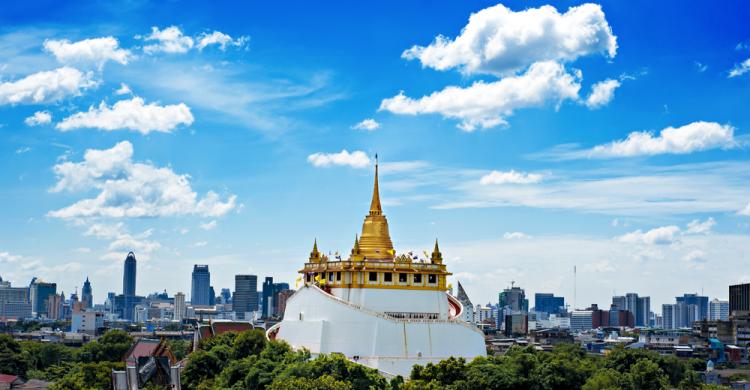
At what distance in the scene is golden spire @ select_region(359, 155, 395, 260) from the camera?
321ft

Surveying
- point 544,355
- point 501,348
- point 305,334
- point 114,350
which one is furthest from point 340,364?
point 501,348

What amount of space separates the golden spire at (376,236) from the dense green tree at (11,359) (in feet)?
176

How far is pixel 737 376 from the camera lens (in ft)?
477

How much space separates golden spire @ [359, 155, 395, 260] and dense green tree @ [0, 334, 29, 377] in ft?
176

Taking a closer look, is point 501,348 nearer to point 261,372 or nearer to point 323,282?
point 323,282

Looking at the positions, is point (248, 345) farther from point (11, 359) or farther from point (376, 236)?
point (11, 359)

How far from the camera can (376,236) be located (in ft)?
325

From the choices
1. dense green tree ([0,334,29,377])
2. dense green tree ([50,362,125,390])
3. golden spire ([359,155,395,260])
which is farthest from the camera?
dense green tree ([0,334,29,377])

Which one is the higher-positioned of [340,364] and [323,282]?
[323,282]

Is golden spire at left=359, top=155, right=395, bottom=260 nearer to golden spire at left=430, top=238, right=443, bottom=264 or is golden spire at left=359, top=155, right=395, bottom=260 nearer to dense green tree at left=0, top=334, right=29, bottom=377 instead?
golden spire at left=430, top=238, right=443, bottom=264

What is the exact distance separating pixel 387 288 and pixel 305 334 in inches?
313

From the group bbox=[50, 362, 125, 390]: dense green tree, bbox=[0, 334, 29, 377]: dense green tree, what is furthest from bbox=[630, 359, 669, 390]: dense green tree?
bbox=[0, 334, 29, 377]: dense green tree

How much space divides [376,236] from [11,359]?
58133 millimetres

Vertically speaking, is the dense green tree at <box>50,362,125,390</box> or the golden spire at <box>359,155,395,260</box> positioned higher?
the golden spire at <box>359,155,395,260</box>
